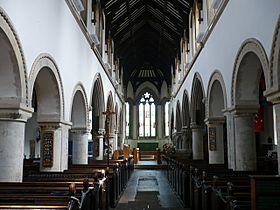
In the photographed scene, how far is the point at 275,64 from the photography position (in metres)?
5.13

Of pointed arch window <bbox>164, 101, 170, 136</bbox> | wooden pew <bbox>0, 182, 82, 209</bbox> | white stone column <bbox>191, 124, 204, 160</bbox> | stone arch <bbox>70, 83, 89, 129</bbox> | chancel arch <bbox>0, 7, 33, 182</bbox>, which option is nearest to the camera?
wooden pew <bbox>0, 182, 82, 209</bbox>

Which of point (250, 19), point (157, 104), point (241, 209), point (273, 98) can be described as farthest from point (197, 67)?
point (157, 104)

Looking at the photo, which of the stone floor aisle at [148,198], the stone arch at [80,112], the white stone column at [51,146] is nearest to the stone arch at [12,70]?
the white stone column at [51,146]

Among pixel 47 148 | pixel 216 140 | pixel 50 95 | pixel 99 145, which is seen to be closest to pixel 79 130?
pixel 47 148

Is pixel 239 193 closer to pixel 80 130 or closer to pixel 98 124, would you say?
pixel 80 130

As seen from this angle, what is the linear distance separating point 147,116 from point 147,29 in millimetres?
10224

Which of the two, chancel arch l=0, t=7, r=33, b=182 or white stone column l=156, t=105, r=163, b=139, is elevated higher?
white stone column l=156, t=105, r=163, b=139

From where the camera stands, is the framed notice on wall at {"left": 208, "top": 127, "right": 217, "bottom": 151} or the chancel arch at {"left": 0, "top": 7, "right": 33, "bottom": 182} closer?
the chancel arch at {"left": 0, "top": 7, "right": 33, "bottom": 182}

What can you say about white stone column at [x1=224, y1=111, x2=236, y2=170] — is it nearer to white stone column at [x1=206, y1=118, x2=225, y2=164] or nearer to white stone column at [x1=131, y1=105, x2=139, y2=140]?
white stone column at [x1=206, y1=118, x2=225, y2=164]

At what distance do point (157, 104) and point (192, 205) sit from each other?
74.7 feet

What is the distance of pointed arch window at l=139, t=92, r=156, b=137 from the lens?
98.0 feet

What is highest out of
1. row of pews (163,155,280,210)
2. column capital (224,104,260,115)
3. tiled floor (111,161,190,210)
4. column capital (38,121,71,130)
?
column capital (224,104,260,115)

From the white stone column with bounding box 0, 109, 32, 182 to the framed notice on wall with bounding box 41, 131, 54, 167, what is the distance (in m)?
2.17

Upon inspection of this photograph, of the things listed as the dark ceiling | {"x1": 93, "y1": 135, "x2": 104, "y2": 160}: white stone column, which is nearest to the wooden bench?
{"x1": 93, "y1": 135, "x2": 104, "y2": 160}: white stone column
